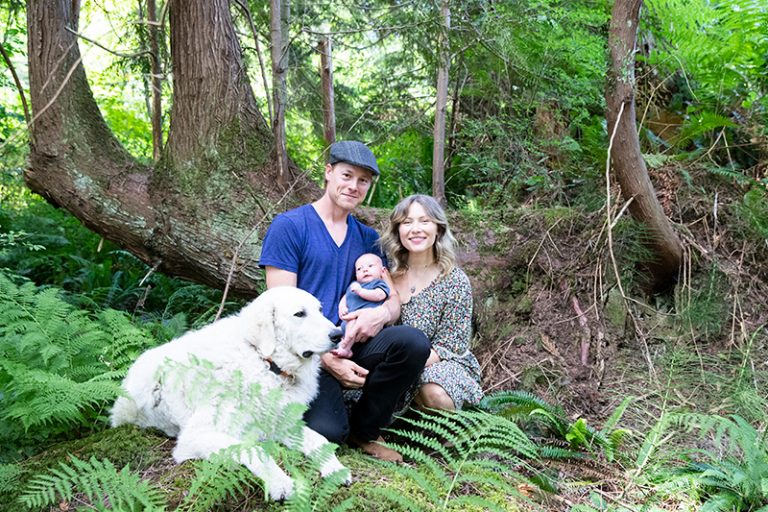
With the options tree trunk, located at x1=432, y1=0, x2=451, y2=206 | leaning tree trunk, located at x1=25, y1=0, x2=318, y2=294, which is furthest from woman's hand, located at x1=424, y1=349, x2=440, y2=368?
tree trunk, located at x1=432, y1=0, x2=451, y2=206

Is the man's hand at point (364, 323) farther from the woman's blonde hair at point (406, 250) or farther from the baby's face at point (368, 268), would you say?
the woman's blonde hair at point (406, 250)

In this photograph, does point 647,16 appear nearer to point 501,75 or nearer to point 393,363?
point 501,75

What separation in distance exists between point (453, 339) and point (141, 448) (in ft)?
7.19

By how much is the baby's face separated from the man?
0.35 feet

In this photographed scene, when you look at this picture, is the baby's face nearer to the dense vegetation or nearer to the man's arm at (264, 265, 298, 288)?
the man's arm at (264, 265, 298, 288)

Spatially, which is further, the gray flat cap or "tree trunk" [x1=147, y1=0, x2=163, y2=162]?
"tree trunk" [x1=147, y1=0, x2=163, y2=162]

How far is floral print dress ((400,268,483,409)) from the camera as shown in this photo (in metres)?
4.34

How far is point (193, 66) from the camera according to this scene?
5773 millimetres

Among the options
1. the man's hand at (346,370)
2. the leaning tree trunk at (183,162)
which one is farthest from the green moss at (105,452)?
the leaning tree trunk at (183,162)

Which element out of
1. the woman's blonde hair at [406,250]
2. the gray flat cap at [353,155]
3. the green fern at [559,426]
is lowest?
the green fern at [559,426]

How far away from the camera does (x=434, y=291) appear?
172 inches

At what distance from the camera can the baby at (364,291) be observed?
4043 millimetres

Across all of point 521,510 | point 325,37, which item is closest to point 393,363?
point 521,510

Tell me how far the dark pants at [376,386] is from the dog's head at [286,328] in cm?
53
